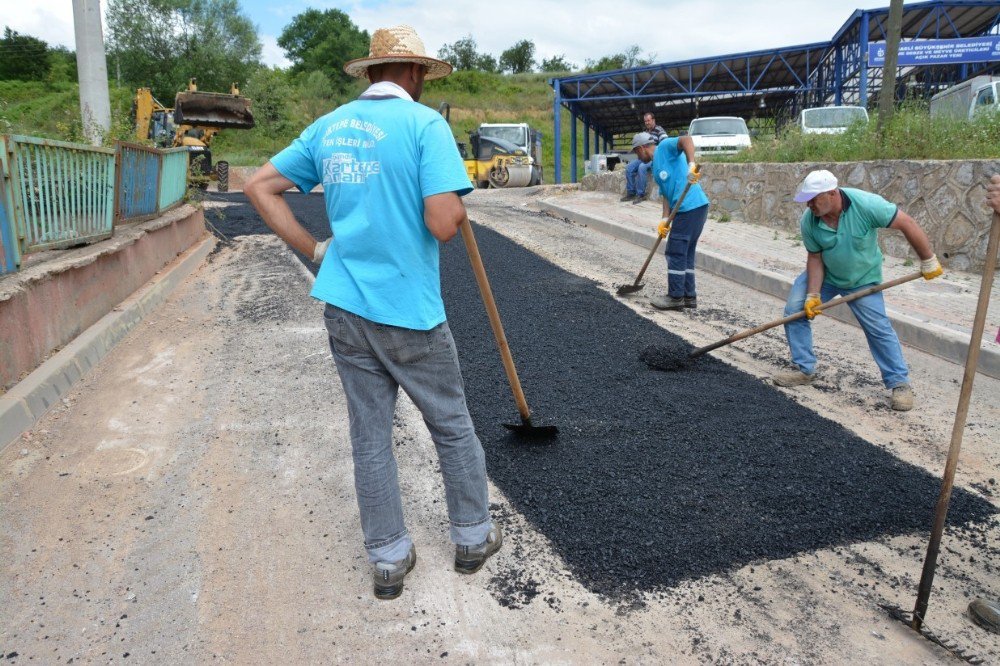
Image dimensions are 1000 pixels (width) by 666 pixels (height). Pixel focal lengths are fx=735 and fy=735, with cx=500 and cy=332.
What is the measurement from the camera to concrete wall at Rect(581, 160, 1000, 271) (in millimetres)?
6945

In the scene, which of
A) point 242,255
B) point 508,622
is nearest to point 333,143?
point 508,622

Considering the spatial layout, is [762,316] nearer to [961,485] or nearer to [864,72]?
[961,485]

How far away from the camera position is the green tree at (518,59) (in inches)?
2640

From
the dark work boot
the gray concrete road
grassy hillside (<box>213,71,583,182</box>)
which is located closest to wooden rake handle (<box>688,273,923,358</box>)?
the gray concrete road

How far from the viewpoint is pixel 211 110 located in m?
17.8

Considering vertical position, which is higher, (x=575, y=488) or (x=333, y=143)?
(x=333, y=143)

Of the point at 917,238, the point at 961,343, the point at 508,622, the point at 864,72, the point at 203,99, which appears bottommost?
the point at 508,622

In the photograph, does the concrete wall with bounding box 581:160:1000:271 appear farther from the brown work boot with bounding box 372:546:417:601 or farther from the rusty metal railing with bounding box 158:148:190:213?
the rusty metal railing with bounding box 158:148:190:213

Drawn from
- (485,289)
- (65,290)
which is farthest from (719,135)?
(485,289)

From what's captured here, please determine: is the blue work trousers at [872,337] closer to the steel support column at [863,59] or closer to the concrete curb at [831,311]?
the concrete curb at [831,311]

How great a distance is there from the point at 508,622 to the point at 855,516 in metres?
1.52

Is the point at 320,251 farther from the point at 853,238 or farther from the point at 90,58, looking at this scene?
the point at 90,58

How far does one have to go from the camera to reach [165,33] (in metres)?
41.8

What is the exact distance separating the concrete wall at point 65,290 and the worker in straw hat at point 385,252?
2.50 meters
